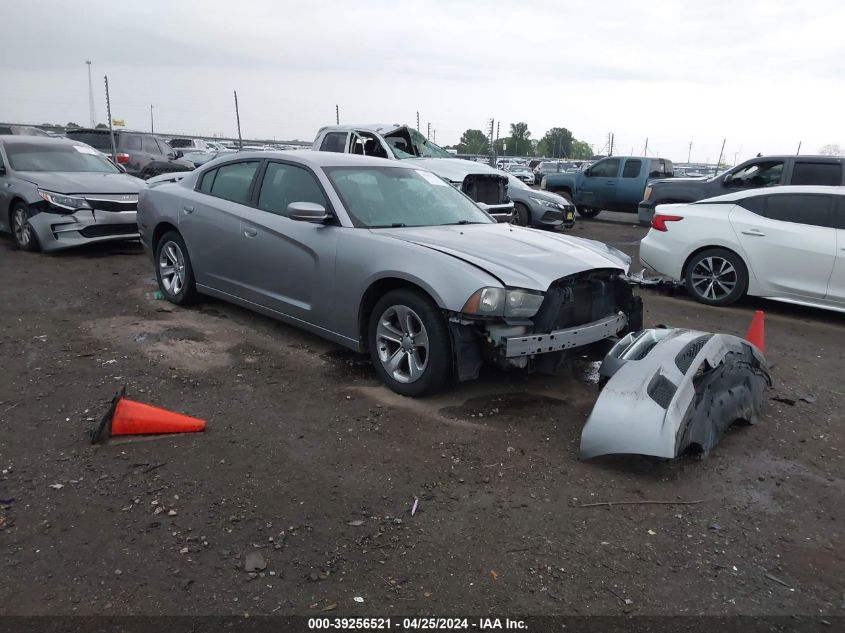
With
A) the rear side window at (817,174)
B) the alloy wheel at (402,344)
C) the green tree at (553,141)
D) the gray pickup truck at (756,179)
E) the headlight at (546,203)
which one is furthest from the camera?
the green tree at (553,141)

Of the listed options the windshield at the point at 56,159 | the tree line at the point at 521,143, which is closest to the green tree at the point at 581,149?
the tree line at the point at 521,143

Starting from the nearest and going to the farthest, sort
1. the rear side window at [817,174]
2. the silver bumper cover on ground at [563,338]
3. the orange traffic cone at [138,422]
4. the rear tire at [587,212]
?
the orange traffic cone at [138,422] < the silver bumper cover on ground at [563,338] < the rear side window at [817,174] < the rear tire at [587,212]

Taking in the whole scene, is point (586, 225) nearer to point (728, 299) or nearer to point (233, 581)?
point (728, 299)

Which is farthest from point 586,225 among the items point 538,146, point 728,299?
point 538,146

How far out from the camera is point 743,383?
410 cm

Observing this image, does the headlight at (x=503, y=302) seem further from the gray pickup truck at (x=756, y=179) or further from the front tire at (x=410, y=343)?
the gray pickup truck at (x=756, y=179)

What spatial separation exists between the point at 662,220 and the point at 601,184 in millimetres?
9376

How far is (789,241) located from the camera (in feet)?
23.1

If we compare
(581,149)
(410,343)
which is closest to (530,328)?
(410,343)

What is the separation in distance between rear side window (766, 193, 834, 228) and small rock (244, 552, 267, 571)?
673cm

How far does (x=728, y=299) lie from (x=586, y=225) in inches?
352

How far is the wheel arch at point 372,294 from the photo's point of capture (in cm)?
444

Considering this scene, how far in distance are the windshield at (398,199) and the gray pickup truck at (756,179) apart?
25.6 ft

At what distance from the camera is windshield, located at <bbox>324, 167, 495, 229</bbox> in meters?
5.03
